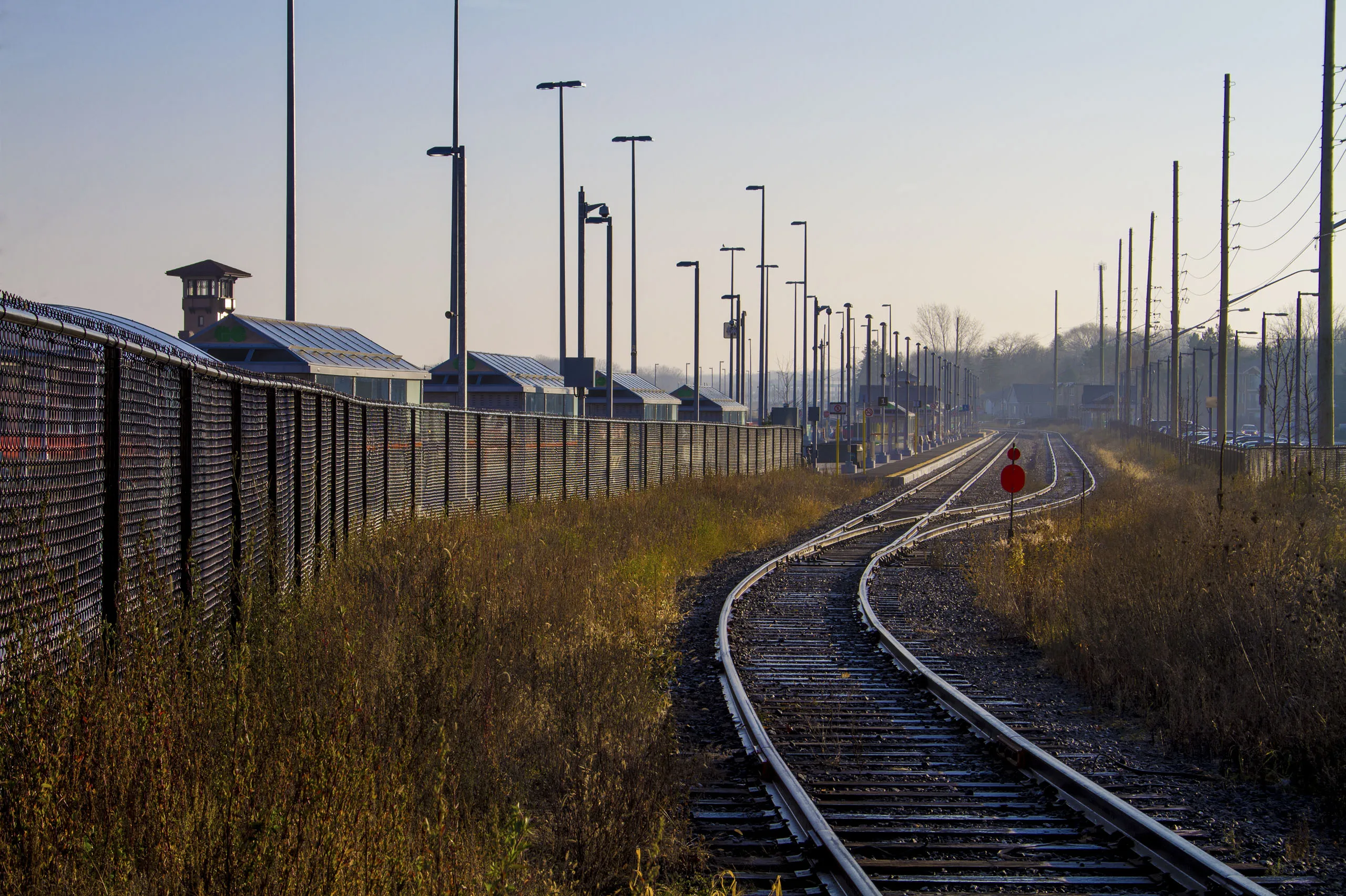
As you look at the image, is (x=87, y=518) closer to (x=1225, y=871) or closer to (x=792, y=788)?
(x=792, y=788)

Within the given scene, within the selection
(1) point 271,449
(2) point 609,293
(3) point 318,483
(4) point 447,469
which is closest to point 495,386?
(2) point 609,293

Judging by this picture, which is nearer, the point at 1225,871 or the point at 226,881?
the point at 226,881

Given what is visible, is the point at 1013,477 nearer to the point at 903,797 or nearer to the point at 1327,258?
the point at 1327,258

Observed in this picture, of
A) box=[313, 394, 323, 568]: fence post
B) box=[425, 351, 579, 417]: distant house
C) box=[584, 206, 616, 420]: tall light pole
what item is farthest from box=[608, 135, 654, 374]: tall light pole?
box=[313, 394, 323, 568]: fence post

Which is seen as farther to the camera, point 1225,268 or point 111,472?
point 1225,268

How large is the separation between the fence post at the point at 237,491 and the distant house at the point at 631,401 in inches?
2066

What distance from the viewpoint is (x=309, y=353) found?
37.3 m

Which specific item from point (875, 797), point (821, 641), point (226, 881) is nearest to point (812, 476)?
point (821, 641)

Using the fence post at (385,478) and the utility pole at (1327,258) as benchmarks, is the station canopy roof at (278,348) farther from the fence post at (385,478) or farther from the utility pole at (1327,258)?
the utility pole at (1327,258)

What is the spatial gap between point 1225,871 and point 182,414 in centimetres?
637

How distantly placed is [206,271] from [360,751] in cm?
6108

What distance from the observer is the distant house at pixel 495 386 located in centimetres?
5472

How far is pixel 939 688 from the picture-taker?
38.5 ft

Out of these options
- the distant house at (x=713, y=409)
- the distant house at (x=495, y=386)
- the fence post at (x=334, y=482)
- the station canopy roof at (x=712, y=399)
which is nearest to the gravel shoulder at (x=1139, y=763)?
the fence post at (x=334, y=482)
